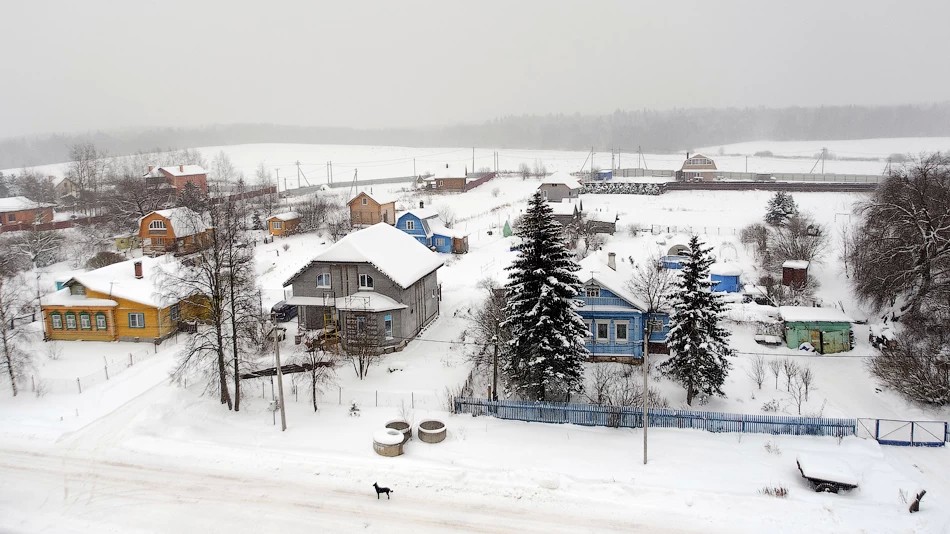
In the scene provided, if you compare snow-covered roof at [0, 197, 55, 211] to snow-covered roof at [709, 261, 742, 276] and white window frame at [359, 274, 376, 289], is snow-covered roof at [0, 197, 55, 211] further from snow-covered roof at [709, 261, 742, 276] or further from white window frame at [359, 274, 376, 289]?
snow-covered roof at [709, 261, 742, 276]

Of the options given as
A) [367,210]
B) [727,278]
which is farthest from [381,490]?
[367,210]

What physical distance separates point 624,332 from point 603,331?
3.13 feet

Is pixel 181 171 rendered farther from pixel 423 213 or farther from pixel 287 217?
pixel 423 213

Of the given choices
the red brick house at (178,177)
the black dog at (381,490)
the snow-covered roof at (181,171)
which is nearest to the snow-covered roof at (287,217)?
the red brick house at (178,177)

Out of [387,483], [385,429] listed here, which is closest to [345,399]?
[385,429]

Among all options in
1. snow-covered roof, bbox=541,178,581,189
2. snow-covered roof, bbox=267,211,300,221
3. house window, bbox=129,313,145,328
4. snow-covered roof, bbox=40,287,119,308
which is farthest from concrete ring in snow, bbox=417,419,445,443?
snow-covered roof, bbox=541,178,581,189

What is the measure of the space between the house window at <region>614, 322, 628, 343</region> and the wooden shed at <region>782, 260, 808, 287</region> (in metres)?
15.5

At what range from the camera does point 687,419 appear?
22625 mm

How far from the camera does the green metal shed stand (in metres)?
31.1

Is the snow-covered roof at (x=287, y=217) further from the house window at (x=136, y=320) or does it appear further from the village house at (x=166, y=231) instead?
the house window at (x=136, y=320)

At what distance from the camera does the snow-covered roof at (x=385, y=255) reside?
31438mm

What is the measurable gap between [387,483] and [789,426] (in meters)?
13.6

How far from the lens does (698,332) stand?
979 inches

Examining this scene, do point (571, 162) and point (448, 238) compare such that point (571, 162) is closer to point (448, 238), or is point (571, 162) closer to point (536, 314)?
point (448, 238)
